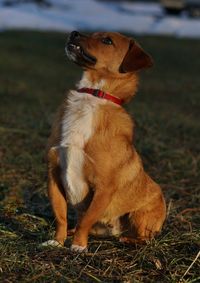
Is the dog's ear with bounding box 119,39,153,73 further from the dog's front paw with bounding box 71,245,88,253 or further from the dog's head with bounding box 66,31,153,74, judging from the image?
the dog's front paw with bounding box 71,245,88,253

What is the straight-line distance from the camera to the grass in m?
3.48

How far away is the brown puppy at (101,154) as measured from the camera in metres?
3.86

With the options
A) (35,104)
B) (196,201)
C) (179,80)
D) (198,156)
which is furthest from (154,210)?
(179,80)

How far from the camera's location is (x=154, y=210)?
13.9ft

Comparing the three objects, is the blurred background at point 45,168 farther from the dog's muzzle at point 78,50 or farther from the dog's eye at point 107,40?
the dog's eye at point 107,40

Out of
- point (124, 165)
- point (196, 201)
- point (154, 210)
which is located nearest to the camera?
point (124, 165)

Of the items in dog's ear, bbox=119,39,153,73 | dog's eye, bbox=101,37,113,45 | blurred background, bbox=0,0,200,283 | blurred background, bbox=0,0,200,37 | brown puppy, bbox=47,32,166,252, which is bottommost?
blurred background, bbox=0,0,200,37

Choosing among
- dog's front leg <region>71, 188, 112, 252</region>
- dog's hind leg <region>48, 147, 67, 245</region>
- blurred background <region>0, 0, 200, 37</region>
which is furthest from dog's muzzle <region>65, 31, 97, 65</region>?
blurred background <region>0, 0, 200, 37</region>

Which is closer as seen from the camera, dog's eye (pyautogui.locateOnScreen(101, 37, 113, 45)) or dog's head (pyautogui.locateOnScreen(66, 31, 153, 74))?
dog's head (pyautogui.locateOnScreen(66, 31, 153, 74))

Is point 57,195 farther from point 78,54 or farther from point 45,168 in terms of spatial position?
point 45,168

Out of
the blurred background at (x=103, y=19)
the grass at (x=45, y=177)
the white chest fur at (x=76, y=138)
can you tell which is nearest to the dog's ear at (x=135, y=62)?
the white chest fur at (x=76, y=138)

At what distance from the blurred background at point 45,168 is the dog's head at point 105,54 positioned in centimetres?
112

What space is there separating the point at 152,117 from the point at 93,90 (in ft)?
16.4

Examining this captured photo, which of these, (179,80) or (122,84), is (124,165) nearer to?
(122,84)
